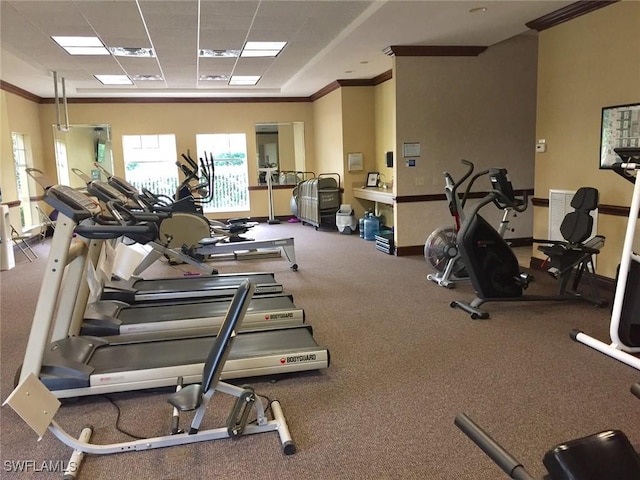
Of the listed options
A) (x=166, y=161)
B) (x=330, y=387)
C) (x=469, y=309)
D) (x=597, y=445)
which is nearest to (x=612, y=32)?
(x=469, y=309)

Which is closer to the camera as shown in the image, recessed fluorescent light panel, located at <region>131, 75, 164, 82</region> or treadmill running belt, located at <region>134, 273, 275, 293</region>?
treadmill running belt, located at <region>134, 273, 275, 293</region>

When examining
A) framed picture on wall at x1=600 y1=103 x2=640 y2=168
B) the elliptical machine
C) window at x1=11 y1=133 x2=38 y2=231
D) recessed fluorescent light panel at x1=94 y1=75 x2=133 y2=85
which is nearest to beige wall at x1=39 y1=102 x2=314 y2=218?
window at x1=11 y1=133 x2=38 y2=231

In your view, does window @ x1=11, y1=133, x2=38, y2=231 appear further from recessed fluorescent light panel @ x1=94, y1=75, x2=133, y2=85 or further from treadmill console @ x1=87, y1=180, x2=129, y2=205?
treadmill console @ x1=87, y1=180, x2=129, y2=205

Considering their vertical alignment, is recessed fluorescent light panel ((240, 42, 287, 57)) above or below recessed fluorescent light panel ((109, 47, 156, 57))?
above

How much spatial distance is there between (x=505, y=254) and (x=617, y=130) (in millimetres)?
1645

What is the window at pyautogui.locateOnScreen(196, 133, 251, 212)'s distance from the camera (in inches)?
437

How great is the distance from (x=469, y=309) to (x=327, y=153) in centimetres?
683

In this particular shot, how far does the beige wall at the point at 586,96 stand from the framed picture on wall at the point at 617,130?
0.07 meters

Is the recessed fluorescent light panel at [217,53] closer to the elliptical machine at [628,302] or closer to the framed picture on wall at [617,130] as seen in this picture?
the framed picture on wall at [617,130]

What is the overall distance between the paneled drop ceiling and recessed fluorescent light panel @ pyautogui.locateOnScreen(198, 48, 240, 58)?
0.10 meters

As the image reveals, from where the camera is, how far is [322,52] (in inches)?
268

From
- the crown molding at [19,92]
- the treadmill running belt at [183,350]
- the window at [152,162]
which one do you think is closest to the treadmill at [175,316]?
the treadmill running belt at [183,350]

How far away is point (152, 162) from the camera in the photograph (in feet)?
35.4

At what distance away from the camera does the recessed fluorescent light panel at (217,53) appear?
6570 millimetres
